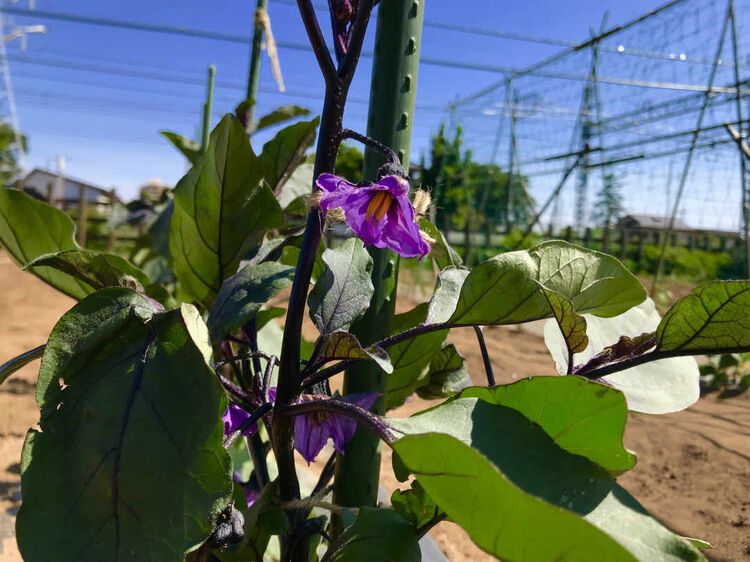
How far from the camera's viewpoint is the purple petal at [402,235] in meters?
0.40

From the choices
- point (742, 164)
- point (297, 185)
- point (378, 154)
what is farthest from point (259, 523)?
point (742, 164)

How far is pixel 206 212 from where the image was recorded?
1.70ft

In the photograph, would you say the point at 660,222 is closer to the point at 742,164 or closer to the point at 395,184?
the point at 742,164

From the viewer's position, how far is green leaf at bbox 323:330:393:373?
15.0 inches

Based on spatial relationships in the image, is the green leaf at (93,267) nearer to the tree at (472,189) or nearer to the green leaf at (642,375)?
the green leaf at (642,375)

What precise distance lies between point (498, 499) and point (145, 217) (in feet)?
6.61

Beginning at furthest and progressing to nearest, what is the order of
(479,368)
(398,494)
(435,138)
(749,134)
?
(435,138), (749,134), (479,368), (398,494)

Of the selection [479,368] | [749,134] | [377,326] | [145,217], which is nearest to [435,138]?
[749,134]

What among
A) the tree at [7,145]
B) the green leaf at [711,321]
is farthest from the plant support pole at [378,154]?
the tree at [7,145]

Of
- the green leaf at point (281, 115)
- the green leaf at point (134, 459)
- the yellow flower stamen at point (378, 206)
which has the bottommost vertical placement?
the green leaf at point (134, 459)

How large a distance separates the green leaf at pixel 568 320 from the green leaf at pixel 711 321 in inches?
2.3

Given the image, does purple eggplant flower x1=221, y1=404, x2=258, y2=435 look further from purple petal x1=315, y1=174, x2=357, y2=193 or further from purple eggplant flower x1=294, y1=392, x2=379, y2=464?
purple petal x1=315, y1=174, x2=357, y2=193

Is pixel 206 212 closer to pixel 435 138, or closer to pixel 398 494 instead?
pixel 398 494

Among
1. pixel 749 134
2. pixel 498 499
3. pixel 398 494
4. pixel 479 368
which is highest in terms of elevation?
pixel 749 134
